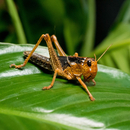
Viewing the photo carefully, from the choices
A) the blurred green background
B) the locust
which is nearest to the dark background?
the blurred green background

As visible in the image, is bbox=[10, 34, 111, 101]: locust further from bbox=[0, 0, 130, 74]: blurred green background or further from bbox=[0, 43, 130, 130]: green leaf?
bbox=[0, 0, 130, 74]: blurred green background

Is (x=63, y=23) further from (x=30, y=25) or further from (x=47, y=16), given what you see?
(x=30, y=25)

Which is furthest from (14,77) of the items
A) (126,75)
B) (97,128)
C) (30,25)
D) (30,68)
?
(30,25)

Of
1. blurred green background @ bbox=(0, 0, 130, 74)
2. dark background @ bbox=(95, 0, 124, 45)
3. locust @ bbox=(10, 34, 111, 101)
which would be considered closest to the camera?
locust @ bbox=(10, 34, 111, 101)

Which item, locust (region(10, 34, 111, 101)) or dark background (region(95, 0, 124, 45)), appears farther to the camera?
Answer: dark background (region(95, 0, 124, 45))

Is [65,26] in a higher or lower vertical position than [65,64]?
higher

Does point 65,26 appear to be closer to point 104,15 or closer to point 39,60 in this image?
point 39,60

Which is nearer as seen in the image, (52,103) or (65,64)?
(52,103)

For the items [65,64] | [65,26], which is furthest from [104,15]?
[65,64]
